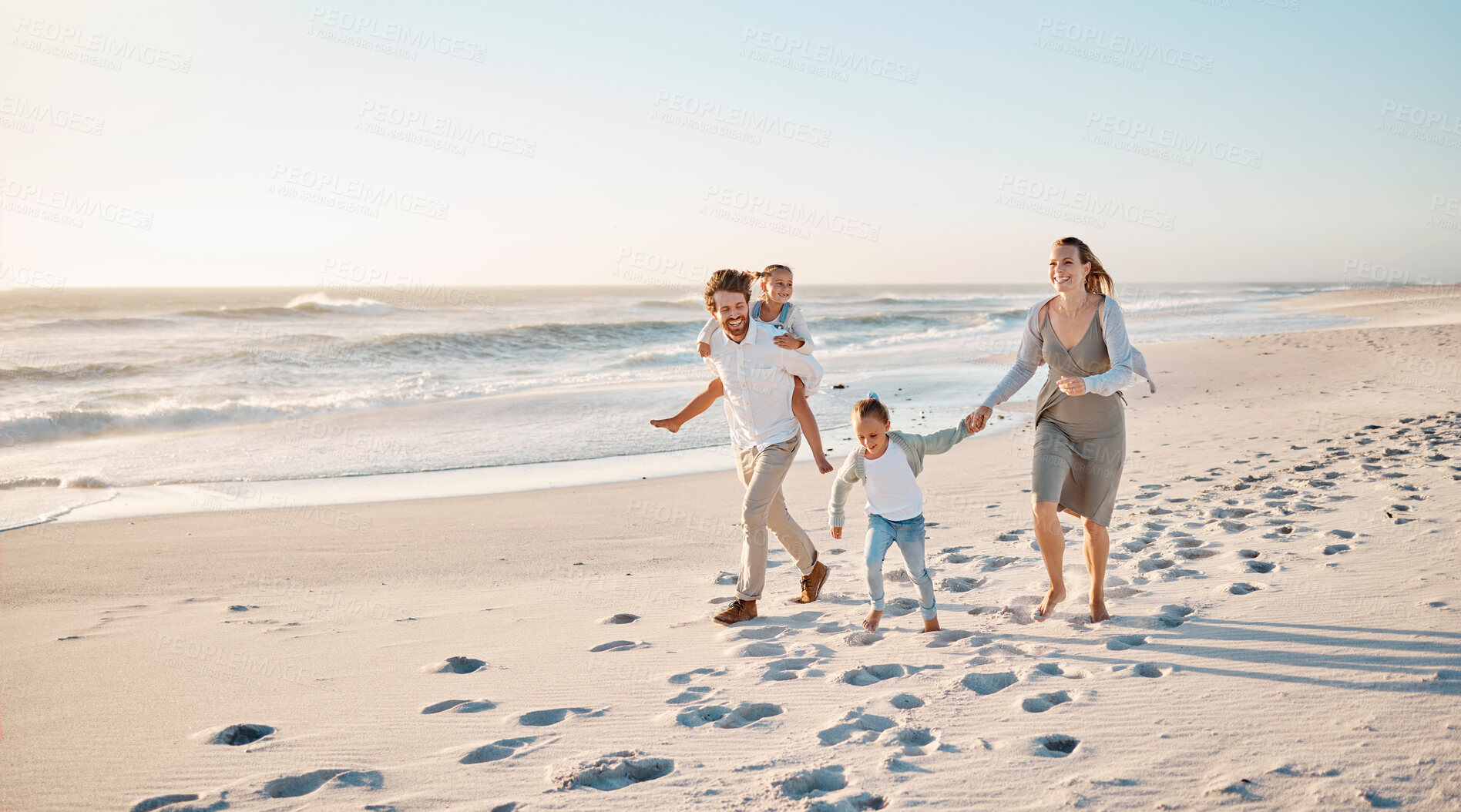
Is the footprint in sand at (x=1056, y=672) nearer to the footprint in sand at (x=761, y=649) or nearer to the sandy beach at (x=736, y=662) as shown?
the sandy beach at (x=736, y=662)

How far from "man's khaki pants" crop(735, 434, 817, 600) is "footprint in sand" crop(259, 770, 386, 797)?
6.97ft

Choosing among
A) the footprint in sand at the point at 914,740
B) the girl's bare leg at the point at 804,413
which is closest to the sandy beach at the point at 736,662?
the footprint in sand at the point at 914,740

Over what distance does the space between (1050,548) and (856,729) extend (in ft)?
4.97

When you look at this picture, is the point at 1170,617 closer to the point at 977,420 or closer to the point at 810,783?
the point at 977,420

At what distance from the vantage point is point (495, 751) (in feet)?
10.2

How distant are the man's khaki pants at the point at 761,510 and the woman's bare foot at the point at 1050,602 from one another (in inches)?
A: 49.7

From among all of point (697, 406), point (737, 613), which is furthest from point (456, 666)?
point (697, 406)

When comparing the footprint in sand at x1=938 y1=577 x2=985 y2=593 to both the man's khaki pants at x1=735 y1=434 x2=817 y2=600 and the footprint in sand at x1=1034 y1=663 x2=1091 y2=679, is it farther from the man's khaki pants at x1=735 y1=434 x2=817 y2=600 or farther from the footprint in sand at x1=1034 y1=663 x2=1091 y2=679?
the footprint in sand at x1=1034 y1=663 x2=1091 y2=679

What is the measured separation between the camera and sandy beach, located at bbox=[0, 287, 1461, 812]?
278 centimetres

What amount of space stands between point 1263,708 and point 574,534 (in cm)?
488

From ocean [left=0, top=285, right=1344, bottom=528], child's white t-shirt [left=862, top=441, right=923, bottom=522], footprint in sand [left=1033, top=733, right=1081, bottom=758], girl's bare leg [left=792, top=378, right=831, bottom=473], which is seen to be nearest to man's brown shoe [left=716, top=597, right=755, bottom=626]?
girl's bare leg [left=792, top=378, right=831, bottom=473]

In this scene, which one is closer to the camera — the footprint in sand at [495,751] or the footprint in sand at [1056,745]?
the footprint in sand at [1056,745]

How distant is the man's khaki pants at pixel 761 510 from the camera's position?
4.45 m

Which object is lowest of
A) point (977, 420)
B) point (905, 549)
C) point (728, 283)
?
point (905, 549)
